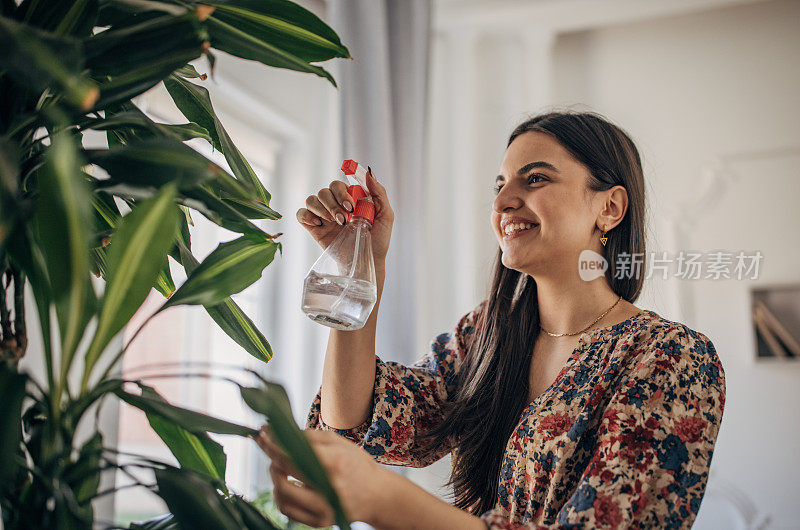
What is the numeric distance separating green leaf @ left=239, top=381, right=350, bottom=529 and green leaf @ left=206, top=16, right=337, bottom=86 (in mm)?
289

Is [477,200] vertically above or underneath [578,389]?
above

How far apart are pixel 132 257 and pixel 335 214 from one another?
474 millimetres

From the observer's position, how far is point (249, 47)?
579 millimetres

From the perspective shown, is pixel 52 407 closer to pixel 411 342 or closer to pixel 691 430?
pixel 691 430

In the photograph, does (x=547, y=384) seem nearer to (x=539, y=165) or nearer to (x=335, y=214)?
(x=539, y=165)

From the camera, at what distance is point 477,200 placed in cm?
264

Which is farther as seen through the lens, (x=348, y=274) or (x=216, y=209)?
(x=348, y=274)

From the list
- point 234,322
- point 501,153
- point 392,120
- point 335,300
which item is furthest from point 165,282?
point 501,153

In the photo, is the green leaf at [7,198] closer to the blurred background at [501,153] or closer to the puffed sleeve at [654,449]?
the puffed sleeve at [654,449]

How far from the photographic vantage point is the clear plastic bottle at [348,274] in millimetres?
875

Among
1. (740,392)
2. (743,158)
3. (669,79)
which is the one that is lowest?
(740,392)

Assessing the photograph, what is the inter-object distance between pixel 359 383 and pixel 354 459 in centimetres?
46

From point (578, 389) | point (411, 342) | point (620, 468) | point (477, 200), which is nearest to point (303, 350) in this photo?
point (411, 342)

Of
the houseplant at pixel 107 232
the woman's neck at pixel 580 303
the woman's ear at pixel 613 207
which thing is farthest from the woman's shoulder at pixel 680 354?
the houseplant at pixel 107 232
